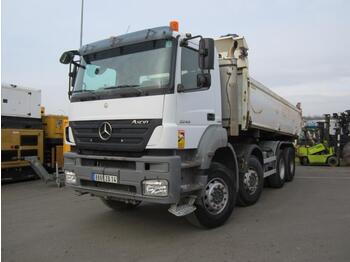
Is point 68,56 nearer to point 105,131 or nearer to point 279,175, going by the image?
point 105,131

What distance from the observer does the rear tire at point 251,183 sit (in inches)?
261

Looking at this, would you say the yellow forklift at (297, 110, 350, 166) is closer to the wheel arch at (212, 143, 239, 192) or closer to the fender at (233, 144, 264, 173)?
the fender at (233, 144, 264, 173)

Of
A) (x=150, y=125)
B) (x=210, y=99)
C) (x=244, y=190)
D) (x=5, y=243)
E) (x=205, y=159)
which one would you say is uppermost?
(x=210, y=99)

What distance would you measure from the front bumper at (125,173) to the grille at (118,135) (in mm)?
152

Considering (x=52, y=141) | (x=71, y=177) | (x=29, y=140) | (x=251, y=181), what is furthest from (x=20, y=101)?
(x=251, y=181)

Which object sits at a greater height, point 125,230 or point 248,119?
point 248,119

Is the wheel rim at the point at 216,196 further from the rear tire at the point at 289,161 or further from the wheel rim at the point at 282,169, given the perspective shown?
the rear tire at the point at 289,161

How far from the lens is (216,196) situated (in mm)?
5305

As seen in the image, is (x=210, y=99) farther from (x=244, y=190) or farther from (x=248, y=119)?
(x=244, y=190)

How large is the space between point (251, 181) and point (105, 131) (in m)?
3.39

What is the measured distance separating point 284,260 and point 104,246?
7.57 feet

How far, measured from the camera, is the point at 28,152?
1138 centimetres

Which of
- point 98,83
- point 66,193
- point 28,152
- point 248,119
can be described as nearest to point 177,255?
point 98,83

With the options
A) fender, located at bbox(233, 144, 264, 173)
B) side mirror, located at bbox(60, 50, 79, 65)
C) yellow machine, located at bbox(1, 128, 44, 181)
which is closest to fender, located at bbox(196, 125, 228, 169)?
fender, located at bbox(233, 144, 264, 173)
